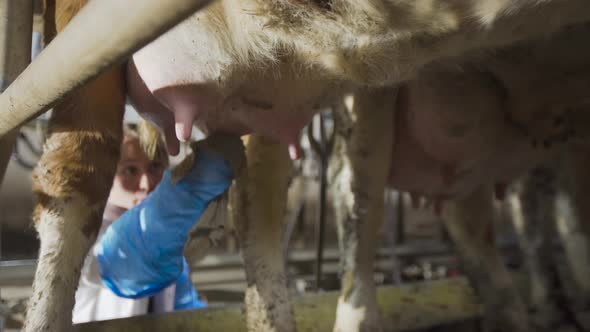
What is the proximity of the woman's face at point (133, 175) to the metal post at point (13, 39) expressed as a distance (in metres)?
0.47

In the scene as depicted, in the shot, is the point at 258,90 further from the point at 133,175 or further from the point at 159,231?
the point at 133,175

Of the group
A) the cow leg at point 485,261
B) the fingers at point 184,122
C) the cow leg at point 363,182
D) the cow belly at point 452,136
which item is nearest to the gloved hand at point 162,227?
the fingers at point 184,122

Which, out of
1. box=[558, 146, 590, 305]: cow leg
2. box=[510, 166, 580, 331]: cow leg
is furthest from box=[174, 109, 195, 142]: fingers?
box=[510, 166, 580, 331]: cow leg

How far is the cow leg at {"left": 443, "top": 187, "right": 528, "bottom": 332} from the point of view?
162 cm

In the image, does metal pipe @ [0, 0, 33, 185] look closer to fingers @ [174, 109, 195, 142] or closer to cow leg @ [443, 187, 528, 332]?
fingers @ [174, 109, 195, 142]

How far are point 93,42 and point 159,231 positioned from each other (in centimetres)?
59

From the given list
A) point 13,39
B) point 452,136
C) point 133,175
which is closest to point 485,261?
point 452,136

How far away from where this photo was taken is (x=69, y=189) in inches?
33.4

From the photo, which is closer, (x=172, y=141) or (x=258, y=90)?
(x=258, y=90)

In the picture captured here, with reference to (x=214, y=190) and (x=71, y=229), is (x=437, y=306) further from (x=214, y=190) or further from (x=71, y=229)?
(x=71, y=229)

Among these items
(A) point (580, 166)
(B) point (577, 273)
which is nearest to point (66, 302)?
(A) point (580, 166)

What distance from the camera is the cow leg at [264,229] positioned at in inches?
42.1

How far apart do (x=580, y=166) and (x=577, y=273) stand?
48 cm

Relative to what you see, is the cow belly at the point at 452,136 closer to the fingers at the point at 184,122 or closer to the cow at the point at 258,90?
the cow at the point at 258,90
